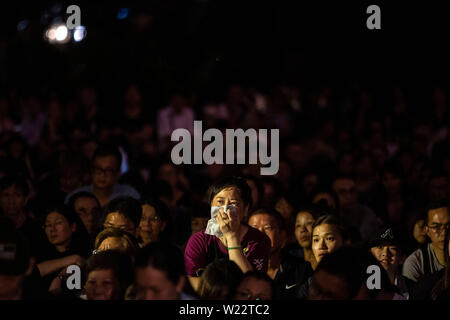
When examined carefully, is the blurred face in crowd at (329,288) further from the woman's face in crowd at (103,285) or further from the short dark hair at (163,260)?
the woman's face in crowd at (103,285)

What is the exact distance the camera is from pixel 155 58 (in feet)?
44.0

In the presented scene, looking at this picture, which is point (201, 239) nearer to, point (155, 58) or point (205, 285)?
point (205, 285)

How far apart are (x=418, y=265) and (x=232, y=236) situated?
1710 mm

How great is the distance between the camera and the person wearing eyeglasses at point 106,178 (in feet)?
23.4

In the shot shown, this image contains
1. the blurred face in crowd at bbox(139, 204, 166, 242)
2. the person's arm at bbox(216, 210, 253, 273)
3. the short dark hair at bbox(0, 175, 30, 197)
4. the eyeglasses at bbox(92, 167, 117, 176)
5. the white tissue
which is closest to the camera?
the person's arm at bbox(216, 210, 253, 273)

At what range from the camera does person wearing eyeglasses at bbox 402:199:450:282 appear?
5.84 m

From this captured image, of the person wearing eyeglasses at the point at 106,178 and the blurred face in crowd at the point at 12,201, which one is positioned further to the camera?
the person wearing eyeglasses at the point at 106,178

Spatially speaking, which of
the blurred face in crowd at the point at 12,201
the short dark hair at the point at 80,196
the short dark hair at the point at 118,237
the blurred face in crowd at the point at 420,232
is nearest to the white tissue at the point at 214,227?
the short dark hair at the point at 118,237

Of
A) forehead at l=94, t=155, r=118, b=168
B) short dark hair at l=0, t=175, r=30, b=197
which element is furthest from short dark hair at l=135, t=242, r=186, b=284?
forehead at l=94, t=155, r=118, b=168

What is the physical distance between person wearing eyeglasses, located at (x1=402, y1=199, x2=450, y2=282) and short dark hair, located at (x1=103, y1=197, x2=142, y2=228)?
1897 mm

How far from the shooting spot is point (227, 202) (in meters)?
5.07

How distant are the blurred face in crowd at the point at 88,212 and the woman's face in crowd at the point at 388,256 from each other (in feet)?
7.33

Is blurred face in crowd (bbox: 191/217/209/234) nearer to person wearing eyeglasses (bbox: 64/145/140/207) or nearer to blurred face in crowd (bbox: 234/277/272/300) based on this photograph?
person wearing eyeglasses (bbox: 64/145/140/207)

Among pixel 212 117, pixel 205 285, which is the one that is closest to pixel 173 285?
pixel 205 285
